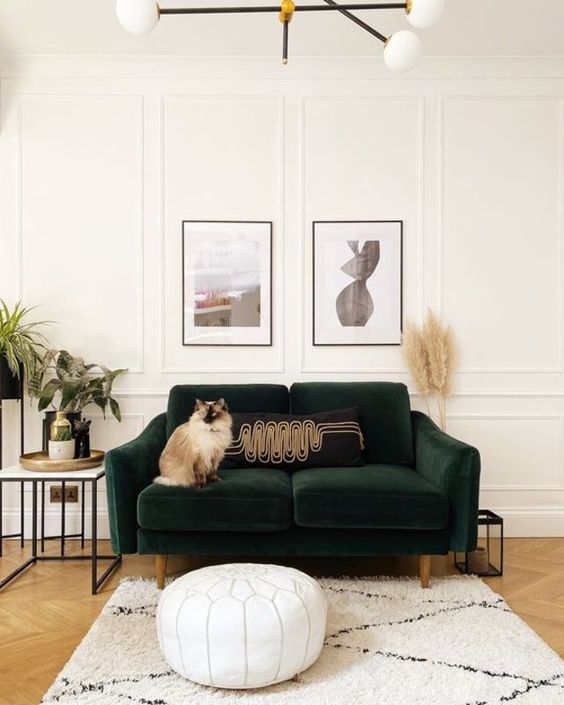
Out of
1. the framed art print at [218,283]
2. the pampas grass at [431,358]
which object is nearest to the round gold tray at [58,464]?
the framed art print at [218,283]

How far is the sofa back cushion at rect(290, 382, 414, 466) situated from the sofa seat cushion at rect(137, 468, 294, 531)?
0.78 m

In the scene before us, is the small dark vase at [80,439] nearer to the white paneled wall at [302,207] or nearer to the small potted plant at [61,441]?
the small potted plant at [61,441]

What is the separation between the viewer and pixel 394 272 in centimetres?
391

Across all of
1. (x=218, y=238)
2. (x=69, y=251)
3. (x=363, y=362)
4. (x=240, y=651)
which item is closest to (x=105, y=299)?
(x=69, y=251)

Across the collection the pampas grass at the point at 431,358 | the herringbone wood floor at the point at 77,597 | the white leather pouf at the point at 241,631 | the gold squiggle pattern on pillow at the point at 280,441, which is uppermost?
the pampas grass at the point at 431,358

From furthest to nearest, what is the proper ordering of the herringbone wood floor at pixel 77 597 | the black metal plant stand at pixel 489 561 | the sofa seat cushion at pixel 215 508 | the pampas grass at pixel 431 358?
the pampas grass at pixel 431 358 < the black metal plant stand at pixel 489 561 < the sofa seat cushion at pixel 215 508 < the herringbone wood floor at pixel 77 597

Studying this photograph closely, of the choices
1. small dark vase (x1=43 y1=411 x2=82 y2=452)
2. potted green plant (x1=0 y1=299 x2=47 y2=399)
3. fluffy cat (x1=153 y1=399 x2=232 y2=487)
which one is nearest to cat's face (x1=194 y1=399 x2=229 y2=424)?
fluffy cat (x1=153 y1=399 x2=232 y2=487)

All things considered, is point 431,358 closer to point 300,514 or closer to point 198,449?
point 300,514

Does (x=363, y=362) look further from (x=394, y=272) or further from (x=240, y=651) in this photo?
(x=240, y=651)

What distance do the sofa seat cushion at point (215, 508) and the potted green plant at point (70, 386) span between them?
2.89 ft

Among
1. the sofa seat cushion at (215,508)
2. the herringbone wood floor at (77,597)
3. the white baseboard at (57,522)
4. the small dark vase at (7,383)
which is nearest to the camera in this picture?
the herringbone wood floor at (77,597)

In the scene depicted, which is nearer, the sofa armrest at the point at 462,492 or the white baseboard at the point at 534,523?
the sofa armrest at the point at 462,492

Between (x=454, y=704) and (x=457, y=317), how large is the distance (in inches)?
95.3

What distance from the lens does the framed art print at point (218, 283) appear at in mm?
3877
